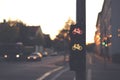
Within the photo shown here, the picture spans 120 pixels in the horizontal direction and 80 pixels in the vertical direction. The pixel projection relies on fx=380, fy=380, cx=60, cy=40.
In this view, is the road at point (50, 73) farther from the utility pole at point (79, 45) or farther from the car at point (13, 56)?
the car at point (13, 56)

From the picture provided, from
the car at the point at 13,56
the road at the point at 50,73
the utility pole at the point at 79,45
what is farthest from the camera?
the car at the point at 13,56

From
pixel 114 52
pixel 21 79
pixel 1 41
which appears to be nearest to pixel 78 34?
pixel 21 79

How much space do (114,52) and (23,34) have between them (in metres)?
51.4

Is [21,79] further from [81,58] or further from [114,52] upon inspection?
[114,52]

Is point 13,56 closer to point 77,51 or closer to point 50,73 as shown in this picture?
point 50,73

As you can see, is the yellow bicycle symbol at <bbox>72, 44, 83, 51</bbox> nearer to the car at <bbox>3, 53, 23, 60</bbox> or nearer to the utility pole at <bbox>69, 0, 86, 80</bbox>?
the utility pole at <bbox>69, 0, 86, 80</bbox>

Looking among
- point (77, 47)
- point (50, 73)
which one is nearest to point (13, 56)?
point (50, 73)

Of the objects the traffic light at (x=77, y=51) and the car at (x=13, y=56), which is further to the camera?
the car at (x=13, y=56)

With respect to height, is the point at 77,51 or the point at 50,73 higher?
the point at 77,51

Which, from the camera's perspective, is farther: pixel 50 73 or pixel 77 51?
pixel 50 73

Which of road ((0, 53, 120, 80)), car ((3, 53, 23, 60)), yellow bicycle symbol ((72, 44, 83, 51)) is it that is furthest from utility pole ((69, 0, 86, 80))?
car ((3, 53, 23, 60))

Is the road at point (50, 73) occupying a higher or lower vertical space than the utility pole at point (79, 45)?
lower

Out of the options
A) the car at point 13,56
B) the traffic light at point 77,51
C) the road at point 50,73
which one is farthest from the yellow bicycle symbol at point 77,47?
the car at point 13,56

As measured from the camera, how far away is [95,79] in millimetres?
23547
